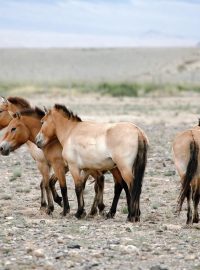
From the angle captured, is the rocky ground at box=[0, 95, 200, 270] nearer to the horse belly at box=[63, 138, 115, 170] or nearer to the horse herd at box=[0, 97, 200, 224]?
the horse herd at box=[0, 97, 200, 224]

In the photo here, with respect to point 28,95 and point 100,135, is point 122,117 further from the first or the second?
point 100,135

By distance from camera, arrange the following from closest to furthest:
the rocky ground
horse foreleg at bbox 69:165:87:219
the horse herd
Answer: the rocky ground, the horse herd, horse foreleg at bbox 69:165:87:219

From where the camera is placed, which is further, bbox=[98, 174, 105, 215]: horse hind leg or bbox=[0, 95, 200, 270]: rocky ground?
bbox=[98, 174, 105, 215]: horse hind leg

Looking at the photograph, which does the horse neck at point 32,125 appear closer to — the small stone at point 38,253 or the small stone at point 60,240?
the small stone at point 60,240

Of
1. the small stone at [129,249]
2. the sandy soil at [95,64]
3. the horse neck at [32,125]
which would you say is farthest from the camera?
the sandy soil at [95,64]

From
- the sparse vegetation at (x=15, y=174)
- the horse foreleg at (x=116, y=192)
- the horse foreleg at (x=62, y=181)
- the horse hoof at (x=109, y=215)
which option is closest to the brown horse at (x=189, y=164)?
the horse foreleg at (x=116, y=192)

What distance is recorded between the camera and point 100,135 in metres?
12.2

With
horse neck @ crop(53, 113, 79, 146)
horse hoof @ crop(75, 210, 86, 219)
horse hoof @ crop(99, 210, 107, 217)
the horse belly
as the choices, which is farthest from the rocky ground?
horse neck @ crop(53, 113, 79, 146)

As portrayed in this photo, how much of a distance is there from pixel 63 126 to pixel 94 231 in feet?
8.50

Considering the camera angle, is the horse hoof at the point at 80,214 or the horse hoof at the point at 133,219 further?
the horse hoof at the point at 80,214

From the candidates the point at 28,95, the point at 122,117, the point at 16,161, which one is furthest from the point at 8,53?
the point at 16,161

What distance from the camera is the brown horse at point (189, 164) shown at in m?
11.6

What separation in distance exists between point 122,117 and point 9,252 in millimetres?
24623

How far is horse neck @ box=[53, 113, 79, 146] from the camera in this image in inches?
504
